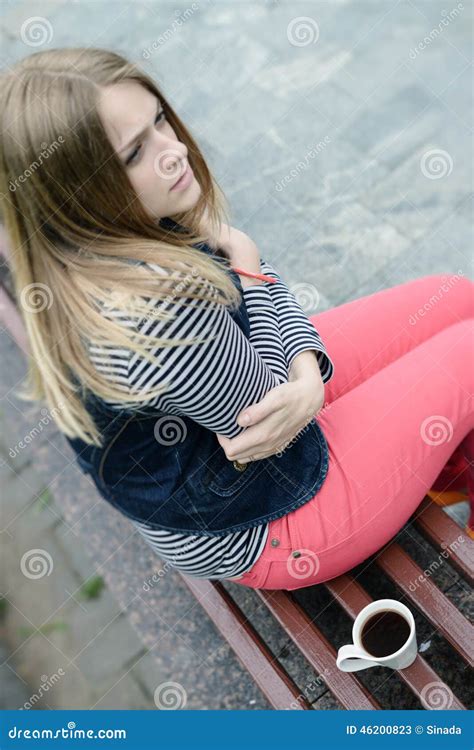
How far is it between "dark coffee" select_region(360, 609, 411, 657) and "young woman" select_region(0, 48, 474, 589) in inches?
5.1

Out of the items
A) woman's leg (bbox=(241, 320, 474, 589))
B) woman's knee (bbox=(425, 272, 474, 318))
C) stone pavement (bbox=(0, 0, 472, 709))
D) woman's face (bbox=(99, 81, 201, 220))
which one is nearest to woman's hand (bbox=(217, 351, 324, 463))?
woman's leg (bbox=(241, 320, 474, 589))

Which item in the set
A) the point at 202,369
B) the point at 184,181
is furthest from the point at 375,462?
the point at 184,181

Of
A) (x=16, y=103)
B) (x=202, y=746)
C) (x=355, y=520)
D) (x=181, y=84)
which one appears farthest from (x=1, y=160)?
(x=181, y=84)

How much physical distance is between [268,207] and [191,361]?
180 cm

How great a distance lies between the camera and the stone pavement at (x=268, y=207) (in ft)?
7.63

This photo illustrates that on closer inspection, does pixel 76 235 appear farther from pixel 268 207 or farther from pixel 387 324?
pixel 268 207

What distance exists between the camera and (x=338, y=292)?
2738mm

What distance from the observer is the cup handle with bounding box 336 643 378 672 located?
1533 mm

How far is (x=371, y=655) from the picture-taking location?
61.6 inches

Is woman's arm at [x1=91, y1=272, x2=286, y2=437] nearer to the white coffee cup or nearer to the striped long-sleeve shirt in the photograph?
the striped long-sleeve shirt

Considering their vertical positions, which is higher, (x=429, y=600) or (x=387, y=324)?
(x=387, y=324)

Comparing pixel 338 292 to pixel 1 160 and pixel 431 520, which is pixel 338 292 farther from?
pixel 1 160

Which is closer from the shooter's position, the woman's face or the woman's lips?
the woman's face

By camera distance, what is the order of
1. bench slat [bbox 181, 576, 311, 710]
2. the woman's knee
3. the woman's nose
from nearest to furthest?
the woman's nose → bench slat [bbox 181, 576, 311, 710] → the woman's knee
